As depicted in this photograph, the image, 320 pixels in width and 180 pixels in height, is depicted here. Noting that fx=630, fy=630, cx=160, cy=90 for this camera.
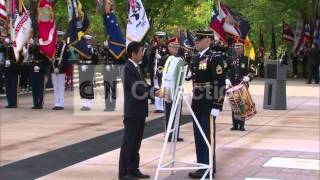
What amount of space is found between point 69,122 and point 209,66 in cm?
662

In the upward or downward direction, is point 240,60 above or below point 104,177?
above

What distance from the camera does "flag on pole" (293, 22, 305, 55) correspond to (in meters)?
33.3

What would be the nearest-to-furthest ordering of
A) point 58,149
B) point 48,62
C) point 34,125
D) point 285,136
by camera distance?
point 58,149
point 285,136
point 34,125
point 48,62

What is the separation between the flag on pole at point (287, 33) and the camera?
33.7 meters

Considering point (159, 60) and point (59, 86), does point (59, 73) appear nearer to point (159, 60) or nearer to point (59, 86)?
point (59, 86)

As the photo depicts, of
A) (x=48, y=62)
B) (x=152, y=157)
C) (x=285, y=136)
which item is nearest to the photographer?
(x=152, y=157)

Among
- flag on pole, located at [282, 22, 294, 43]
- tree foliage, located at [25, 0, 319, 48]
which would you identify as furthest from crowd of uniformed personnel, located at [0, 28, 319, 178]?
flag on pole, located at [282, 22, 294, 43]

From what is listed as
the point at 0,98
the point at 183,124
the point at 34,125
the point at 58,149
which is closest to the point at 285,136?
the point at 183,124

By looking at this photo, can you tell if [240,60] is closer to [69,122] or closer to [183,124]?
[183,124]

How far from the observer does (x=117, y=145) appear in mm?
10875

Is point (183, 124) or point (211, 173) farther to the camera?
point (183, 124)

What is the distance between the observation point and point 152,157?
965 cm

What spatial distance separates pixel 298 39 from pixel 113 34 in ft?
65.6

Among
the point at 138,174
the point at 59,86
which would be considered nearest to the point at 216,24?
the point at 59,86
